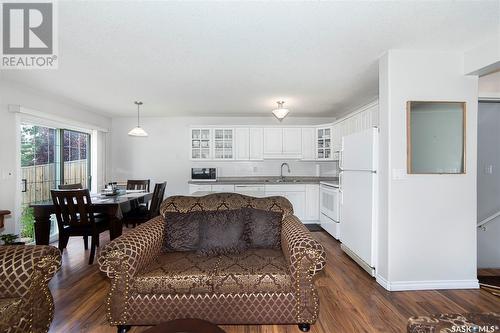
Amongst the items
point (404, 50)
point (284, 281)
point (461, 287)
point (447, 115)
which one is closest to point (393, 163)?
point (447, 115)

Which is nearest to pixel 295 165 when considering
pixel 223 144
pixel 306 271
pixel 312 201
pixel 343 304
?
pixel 312 201

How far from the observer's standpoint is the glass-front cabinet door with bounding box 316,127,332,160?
198 inches

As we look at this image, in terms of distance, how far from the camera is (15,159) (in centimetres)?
330

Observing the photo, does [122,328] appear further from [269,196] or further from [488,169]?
[488,169]

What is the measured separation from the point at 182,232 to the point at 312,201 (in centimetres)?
326

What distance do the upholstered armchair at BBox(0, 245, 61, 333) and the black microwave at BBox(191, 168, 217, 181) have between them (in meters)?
3.63

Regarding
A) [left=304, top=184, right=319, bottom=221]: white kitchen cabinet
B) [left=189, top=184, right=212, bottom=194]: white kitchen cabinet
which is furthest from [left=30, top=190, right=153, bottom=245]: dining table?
[left=304, top=184, right=319, bottom=221]: white kitchen cabinet

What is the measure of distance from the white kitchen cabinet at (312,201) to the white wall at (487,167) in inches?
94.3

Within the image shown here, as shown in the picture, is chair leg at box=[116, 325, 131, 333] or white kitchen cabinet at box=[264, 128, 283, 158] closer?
chair leg at box=[116, 325, 131, 333]

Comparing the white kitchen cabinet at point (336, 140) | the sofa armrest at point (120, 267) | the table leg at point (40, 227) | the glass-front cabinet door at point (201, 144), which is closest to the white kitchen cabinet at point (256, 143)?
the glass-front cabinet door at point (201, 144)

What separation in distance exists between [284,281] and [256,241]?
0.54 meters

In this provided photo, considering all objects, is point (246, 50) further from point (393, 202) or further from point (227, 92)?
point (393, 202)

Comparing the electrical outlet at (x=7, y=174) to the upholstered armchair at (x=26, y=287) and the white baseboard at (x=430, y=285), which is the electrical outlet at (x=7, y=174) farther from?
the white baseboard at (x=430, y=285)

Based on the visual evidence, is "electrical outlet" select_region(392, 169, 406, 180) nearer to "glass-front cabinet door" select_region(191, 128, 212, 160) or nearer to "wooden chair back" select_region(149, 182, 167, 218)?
"wooden chair back" select_region(149, 182, 167, 218)
